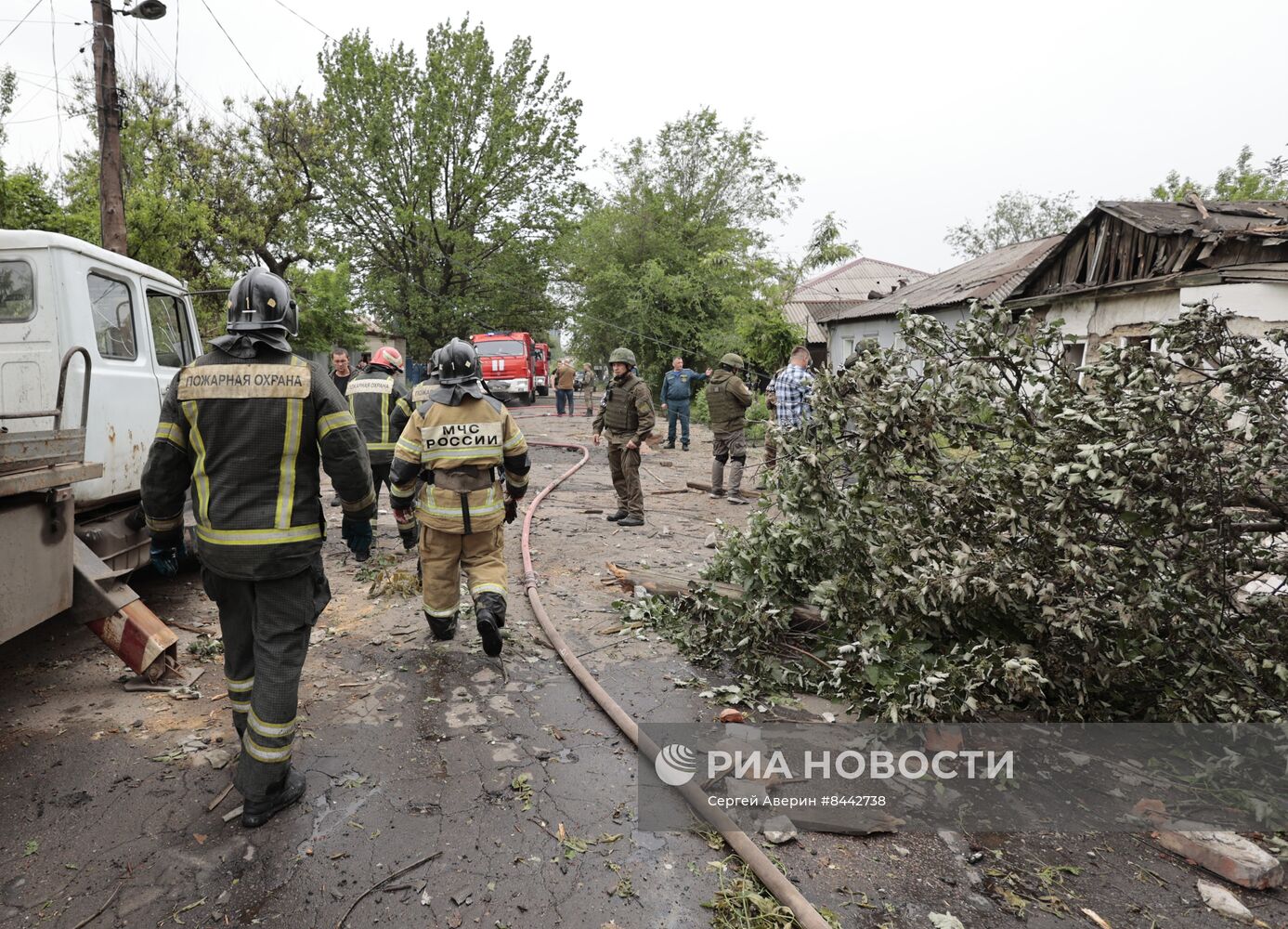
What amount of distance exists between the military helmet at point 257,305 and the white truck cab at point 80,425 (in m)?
1.27

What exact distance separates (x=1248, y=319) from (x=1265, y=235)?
42.6 inches

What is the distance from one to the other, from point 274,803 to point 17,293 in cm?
354

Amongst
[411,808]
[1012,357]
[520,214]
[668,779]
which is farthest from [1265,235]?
[520,214]

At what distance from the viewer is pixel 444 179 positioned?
2692cm

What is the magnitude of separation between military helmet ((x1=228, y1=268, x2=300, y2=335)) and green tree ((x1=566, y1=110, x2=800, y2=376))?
22740 millimetres

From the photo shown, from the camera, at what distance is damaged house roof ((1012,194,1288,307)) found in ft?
31.6

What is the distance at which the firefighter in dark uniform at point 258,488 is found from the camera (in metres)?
2.84

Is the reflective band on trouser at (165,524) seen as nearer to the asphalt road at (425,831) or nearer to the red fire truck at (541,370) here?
the asphalt road at (425,831)

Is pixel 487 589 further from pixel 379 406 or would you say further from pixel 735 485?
pixel 735 485

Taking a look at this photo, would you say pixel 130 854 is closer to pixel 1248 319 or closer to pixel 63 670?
pixel 63 670

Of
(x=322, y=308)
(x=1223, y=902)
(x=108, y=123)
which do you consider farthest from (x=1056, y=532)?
(x=322, y=308)

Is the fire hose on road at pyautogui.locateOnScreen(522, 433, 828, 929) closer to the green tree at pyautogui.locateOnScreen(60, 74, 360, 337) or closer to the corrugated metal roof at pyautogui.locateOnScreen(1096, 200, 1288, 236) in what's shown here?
the corrugated metal roof at pyautogui.locateOnScreen(1096, 200, 1288, 236)

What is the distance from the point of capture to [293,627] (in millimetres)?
2936

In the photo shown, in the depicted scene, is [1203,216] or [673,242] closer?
[1203,216]
